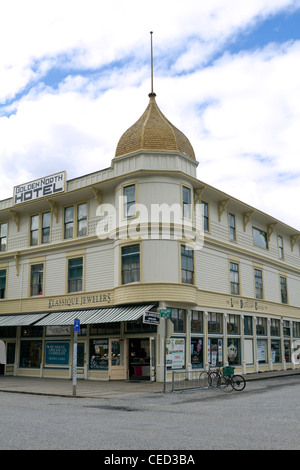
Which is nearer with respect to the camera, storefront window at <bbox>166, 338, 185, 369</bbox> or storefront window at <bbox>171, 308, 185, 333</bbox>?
storefront window at <bbox>166, 338, 185, 369</bbox>

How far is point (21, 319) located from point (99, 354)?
630 centimetres

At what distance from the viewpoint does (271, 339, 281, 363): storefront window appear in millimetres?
33750

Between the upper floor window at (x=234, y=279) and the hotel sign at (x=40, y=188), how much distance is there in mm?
11842

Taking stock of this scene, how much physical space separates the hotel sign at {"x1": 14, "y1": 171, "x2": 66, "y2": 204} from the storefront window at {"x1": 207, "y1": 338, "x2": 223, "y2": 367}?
12845 millimetres

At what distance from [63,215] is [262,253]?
14.4 metres

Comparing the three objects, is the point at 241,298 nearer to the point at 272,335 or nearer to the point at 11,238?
the point at 272,335

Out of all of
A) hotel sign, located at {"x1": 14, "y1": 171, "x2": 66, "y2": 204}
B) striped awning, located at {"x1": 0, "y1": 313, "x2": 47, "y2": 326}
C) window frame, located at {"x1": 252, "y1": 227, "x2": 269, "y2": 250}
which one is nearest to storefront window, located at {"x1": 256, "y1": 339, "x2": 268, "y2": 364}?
window frame, located at {"x1": 252, "y1": 227, "x2": 269, "y2": 250}

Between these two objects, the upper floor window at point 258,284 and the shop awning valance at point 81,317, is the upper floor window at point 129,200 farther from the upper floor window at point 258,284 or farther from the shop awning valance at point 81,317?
the upper floor window at point 258,284

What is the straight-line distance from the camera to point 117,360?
25.7 metres

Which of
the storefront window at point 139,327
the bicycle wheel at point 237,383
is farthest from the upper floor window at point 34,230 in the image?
the bicycle wheel at point 237,383

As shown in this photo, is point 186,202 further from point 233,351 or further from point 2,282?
point 2,282

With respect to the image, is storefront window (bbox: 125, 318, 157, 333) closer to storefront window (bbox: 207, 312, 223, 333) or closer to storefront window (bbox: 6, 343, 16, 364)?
storefront window (bbox: 207, 312, 223, 333)

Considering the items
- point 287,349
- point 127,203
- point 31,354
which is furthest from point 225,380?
point 287,349

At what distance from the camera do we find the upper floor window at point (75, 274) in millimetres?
29094
